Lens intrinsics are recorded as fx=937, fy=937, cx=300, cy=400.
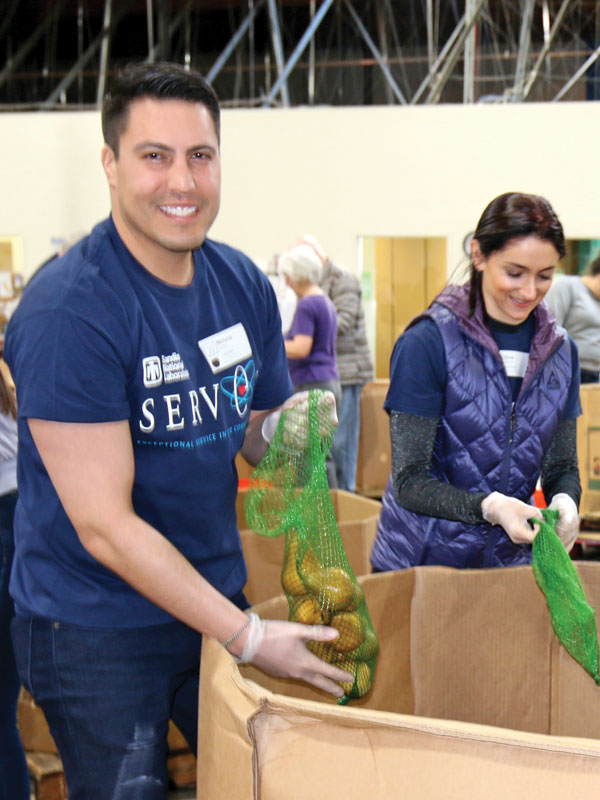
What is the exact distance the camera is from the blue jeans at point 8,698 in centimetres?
179

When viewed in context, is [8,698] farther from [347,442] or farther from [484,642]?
[347,442]

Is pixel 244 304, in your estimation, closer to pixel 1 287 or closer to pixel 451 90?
pixel 1 287

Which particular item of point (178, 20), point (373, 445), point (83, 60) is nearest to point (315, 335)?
point (373, 445)

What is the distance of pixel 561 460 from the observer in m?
1.76

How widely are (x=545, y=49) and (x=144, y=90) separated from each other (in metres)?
5.35

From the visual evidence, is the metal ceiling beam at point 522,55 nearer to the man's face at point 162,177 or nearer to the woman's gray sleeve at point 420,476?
the woman's gray sleeve at point 420,476

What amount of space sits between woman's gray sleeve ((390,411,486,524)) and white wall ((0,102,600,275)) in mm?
4552

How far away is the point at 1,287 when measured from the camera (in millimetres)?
5148

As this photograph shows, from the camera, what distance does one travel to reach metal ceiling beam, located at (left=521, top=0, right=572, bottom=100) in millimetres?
5859

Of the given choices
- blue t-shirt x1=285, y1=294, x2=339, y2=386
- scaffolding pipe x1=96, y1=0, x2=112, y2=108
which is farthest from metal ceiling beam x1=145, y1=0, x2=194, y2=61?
blue t-shirt x1=285, y1=294, x2=339, y2=386

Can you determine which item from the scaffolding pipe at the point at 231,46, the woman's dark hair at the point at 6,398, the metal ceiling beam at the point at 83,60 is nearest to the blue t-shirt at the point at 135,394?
the woman's dark hair at the point at 6,398

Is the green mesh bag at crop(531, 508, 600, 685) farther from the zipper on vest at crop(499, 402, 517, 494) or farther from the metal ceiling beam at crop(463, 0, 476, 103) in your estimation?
the metal ceiling beam at crop(463, 0, 476, 103)

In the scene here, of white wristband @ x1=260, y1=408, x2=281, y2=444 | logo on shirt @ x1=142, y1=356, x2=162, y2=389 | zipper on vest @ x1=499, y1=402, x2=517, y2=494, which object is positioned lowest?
zipper on vest @ x1=499, y1=402, x2=517, y2=494

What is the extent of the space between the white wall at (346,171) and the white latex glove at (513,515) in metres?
4.64
